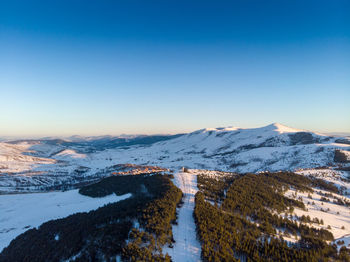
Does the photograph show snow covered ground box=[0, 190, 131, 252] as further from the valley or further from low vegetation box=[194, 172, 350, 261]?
low vegetation box=[194, 172, 350, 261]

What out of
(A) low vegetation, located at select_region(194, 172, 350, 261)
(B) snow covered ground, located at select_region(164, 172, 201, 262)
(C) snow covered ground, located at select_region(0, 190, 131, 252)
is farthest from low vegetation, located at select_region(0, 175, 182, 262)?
(C) snow covered ground, located at select_region(0, 190, 131, 252)

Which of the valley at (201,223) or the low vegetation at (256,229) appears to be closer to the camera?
the low vegetation at (256,229)

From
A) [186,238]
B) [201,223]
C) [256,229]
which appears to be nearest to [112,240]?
[186,238]

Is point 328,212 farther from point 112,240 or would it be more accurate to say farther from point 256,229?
point 112,240

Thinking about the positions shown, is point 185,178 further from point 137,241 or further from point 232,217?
point 137,241

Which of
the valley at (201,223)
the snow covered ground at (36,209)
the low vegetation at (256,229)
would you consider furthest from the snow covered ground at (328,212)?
the snow covered ground at (36,209)

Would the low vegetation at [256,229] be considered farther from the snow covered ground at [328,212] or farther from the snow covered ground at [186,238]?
the snow covered ground at [328,212]

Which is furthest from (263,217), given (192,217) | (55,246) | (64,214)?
(64,214)

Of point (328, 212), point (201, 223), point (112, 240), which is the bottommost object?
point (328, 212)
